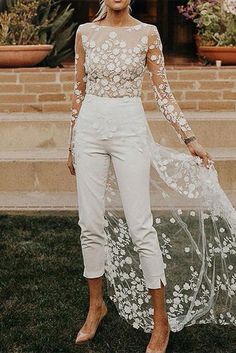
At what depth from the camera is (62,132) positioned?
7289 millimetres

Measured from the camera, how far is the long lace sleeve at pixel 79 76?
11.5ft

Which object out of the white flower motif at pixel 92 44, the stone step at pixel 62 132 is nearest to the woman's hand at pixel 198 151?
the white flower motif at pixel 92 44

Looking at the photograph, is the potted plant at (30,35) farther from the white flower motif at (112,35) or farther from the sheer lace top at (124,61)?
the white flower motif at (112,35)

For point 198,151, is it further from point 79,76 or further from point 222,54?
point 222,54

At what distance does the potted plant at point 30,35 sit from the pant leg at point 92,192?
4.39 metres

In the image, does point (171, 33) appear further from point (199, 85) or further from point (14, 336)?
point (14, 336)

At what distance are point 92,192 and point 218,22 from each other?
206 inches

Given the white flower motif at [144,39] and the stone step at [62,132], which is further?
the stone step at [62,132]

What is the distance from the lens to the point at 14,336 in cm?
381

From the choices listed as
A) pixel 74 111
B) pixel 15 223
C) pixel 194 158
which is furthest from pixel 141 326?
pixel 15 223

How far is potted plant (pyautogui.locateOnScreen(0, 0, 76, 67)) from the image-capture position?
303 inches

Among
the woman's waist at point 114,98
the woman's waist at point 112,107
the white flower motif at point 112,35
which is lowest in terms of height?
the woman's waist at point 112,107

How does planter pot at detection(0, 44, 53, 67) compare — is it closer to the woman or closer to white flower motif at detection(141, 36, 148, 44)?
the woman

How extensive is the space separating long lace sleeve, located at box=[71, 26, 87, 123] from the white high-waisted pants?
14 centimetres
